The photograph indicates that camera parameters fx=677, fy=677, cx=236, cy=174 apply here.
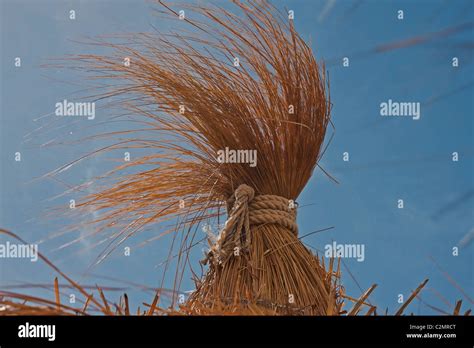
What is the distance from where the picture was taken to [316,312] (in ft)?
3.54

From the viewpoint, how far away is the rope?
114cm

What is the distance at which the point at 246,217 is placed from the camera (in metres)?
1.15

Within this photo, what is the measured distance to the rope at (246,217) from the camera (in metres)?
1.14

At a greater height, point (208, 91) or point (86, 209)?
point (208, 91)

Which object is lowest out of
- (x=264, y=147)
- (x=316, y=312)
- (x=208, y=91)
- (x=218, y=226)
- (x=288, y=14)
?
(x=316, y=312)
